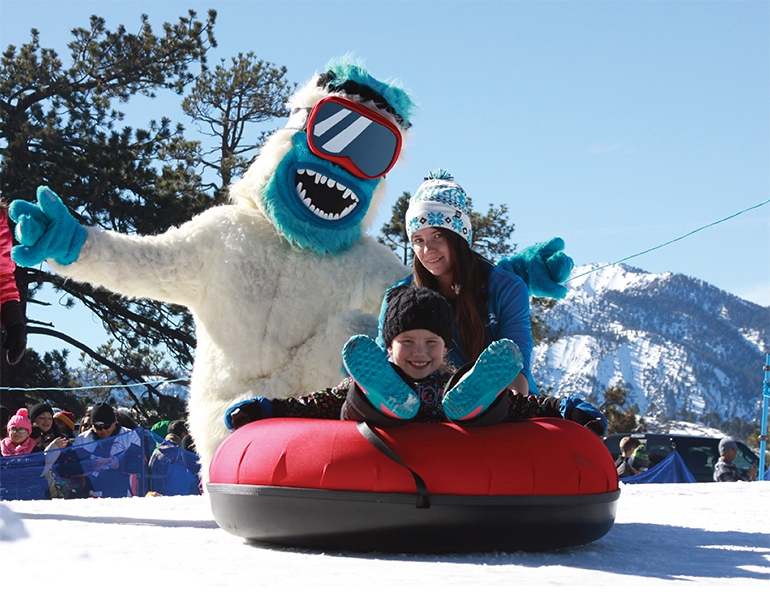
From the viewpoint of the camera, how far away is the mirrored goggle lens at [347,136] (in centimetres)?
446

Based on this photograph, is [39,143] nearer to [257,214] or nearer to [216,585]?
[257,214]

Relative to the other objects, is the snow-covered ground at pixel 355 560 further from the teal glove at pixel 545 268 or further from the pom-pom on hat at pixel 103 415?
the pom-pom on hat at pixel 103 415

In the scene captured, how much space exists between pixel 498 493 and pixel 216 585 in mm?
1052

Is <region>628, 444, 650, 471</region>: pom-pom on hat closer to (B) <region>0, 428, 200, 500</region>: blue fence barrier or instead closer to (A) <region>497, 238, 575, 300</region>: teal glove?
(B) <region>0, 428, 200, 500</region>: blue fence barrier

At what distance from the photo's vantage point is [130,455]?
6.98 meters

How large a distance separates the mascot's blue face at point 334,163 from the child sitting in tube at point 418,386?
113 cm

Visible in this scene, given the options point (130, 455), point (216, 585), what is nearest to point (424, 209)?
point (216, 585)

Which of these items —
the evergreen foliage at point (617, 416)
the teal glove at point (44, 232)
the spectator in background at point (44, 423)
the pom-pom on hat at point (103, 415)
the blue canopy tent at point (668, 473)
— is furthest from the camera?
the evergreen foliage at point (617, 416)

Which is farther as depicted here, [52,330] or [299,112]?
[52,330]

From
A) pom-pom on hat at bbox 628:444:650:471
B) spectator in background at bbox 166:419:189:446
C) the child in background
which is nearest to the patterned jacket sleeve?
the child in background

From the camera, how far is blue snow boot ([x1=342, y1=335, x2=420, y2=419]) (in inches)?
102

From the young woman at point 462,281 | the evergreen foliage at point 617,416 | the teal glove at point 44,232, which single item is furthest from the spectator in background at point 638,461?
the evergreen foliage at point 617,416

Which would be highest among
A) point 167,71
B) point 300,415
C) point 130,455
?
point 167,71

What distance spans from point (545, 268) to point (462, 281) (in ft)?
2.98
